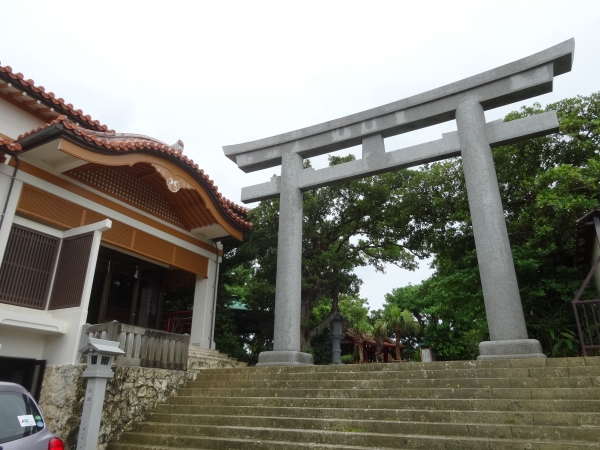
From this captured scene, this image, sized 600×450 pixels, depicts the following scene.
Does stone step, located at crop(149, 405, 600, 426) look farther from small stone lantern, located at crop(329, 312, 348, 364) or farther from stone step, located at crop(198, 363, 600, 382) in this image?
small stone lantern, located at crop(329, 312, 348, 364)

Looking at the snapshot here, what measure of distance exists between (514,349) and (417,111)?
5.01 m

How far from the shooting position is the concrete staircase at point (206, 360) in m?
8.96

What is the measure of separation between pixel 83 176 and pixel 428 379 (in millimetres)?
7970

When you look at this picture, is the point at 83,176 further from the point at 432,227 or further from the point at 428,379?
the point at 432,227

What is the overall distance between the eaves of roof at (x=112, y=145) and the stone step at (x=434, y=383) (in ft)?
16.8

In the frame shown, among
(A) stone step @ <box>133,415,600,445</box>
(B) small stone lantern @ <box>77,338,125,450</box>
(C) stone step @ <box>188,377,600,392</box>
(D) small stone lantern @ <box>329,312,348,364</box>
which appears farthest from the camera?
(D) small stone lantern @ <box>329,312,348,364</box>

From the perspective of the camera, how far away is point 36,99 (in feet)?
28.6

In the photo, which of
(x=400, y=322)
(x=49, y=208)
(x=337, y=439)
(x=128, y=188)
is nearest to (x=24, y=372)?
(x=49, y=208)

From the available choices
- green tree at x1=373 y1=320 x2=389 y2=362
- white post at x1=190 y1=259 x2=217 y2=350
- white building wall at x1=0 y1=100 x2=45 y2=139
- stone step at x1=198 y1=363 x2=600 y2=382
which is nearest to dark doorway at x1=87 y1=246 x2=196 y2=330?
white post at x1=190 y1=259 x2=217 y2=350

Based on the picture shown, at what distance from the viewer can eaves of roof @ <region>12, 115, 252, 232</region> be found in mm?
7547

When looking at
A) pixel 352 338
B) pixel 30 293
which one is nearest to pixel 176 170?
pixel 30 293

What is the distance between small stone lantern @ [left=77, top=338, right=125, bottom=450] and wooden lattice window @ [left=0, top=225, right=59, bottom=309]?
2.60 meters

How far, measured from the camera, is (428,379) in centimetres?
596

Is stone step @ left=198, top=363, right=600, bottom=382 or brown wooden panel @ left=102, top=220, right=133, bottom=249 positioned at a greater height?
brown wooden panel @ left=102, top=220, right=133, bottom=249
